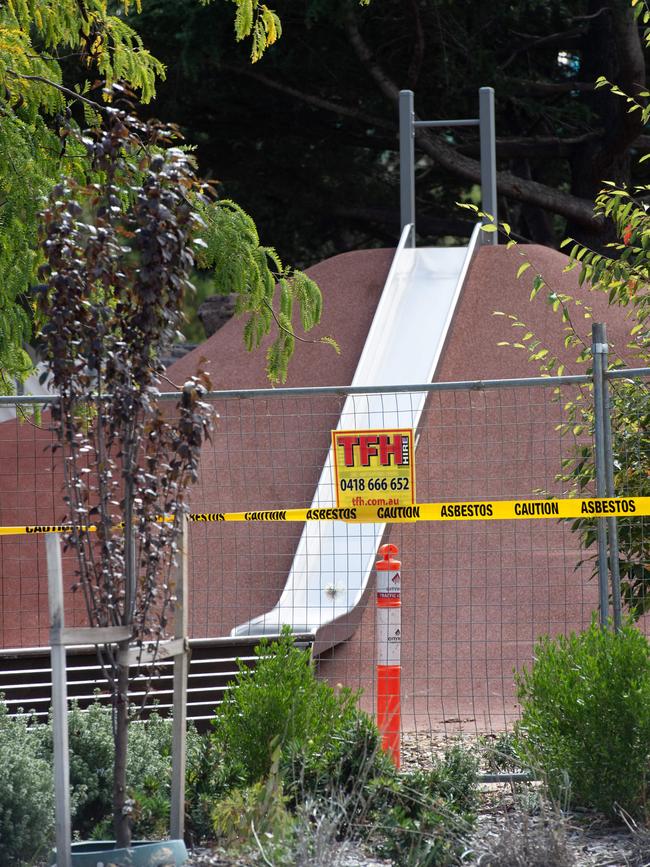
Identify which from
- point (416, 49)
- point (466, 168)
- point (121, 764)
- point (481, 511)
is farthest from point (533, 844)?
point (416, 49)

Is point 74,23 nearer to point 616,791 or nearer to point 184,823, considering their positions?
point 184,823

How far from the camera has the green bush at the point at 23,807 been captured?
171 inches

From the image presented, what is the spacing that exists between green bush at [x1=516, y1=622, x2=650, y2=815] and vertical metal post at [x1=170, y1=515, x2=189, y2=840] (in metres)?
1.47

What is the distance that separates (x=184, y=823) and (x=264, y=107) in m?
18.8

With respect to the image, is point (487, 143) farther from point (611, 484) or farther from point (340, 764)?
point (340, 764)

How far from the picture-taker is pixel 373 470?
6.06 meters

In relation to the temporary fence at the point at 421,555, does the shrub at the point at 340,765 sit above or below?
below

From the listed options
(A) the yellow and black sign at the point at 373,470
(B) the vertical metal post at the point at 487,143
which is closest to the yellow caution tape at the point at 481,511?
(A) the yellow and black sign at the point at 373,470

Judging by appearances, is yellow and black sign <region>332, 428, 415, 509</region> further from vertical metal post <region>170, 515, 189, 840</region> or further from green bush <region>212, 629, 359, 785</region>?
vertical metal post <region>170, 515, 189, 840</region>

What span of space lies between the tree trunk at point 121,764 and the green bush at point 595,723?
5.47ft

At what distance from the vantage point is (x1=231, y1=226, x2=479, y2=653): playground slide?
8.08 m

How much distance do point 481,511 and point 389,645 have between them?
2.71ft

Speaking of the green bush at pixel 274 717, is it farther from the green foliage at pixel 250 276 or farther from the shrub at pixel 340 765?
the green foliage at pixel 250 276

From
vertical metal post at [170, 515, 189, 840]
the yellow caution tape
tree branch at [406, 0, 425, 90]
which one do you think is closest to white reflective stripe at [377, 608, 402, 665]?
the yellow caution tape
